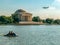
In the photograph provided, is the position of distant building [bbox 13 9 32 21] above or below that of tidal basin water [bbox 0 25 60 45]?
above

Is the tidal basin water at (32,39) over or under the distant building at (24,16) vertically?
under

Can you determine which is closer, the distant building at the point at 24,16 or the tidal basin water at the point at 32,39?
the tidal basin water at the point at 32,39

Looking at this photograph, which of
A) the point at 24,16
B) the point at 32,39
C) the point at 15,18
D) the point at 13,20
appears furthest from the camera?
the point at 24,16

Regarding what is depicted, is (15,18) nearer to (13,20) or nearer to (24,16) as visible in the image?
(13,20)

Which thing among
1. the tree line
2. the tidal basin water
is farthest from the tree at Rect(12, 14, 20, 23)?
the tidal basin water

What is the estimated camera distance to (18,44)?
67.3 ft

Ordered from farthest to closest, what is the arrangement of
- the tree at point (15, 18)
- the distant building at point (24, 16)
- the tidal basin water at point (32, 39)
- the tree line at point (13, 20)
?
the distant building at point (24, 16), the tree at point (15, 18), the tree line at point (13, 20), the tidal basin water at point (32, 39)

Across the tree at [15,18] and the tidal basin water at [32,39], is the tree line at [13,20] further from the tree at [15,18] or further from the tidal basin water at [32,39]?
the tidal basin water at [32,39]

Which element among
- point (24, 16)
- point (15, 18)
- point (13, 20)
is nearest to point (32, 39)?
point (13, 20)

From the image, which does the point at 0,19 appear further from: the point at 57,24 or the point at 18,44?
the point at 18,44

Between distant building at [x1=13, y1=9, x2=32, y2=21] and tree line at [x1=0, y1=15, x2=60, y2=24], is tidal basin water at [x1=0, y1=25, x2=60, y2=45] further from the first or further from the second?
distant building at [x1=13, y1=9, x2=32, y2=21]

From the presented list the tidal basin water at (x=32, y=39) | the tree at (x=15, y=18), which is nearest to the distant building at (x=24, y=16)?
the tree at (x=15, y=18)

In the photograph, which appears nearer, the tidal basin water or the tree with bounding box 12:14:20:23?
the tidal basin water

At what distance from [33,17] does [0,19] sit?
1455 cm
